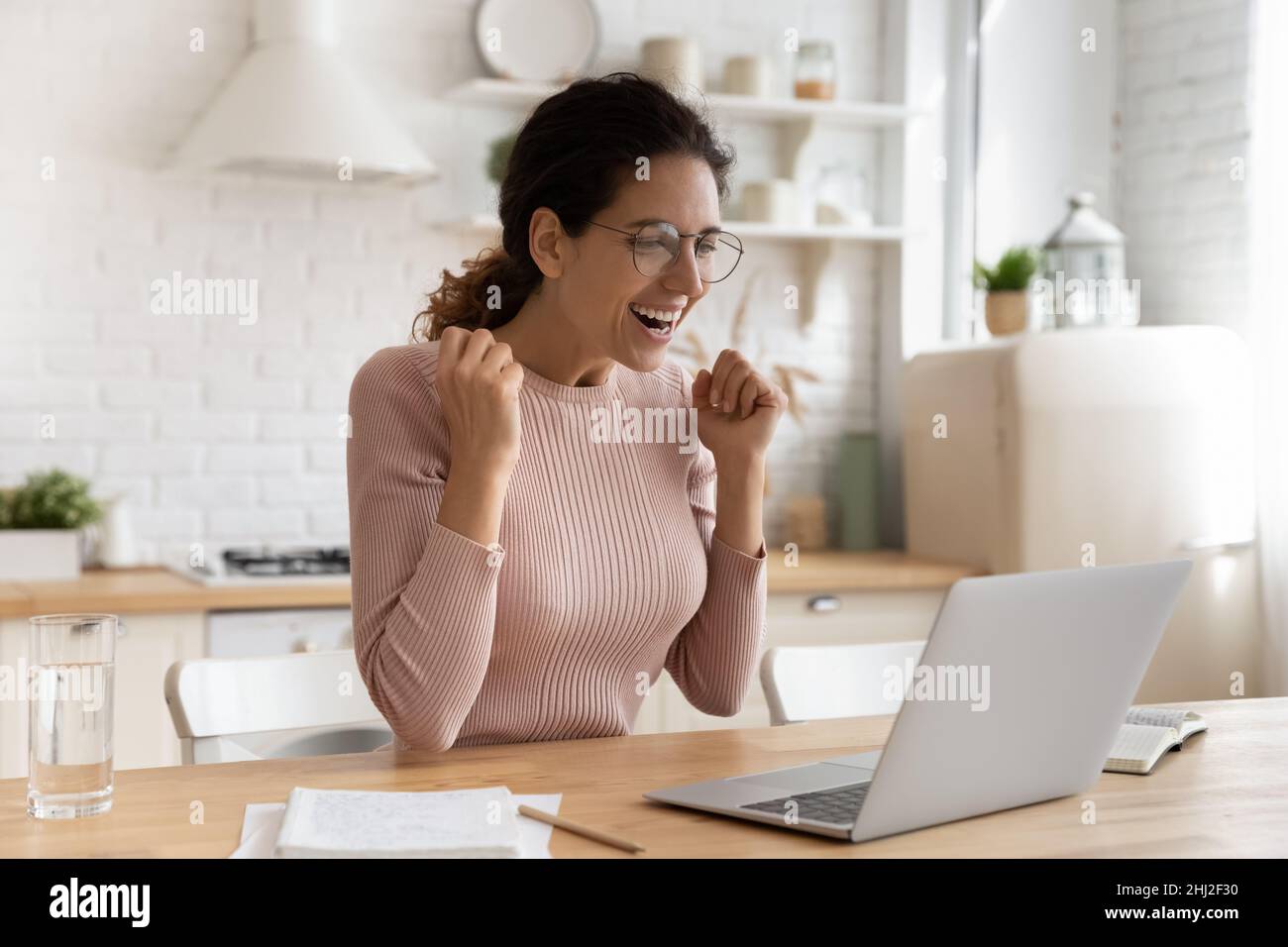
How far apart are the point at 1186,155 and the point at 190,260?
8.17 feet

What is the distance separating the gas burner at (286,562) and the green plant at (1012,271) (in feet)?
5.72

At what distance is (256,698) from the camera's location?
5.68ft

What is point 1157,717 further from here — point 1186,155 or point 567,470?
point 1186,155

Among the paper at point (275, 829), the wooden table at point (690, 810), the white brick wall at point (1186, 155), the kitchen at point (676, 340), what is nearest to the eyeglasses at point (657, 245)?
the wooden table at point (690, 810)

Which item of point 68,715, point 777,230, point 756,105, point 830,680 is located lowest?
point 830,680

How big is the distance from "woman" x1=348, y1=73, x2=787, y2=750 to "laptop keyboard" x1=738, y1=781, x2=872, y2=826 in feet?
1.33

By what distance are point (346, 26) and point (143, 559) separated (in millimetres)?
1345

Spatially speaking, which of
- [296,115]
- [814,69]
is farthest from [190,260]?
[814,69]

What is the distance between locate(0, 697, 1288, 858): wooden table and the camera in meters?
1.11

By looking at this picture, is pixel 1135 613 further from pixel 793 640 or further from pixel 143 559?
pixel 143 559

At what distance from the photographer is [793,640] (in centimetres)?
315

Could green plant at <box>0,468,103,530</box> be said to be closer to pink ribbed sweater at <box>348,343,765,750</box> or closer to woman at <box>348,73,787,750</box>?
woman at <box>348,73,787,750</box>

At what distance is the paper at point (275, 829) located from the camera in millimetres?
1075
